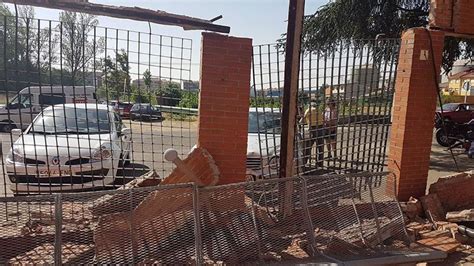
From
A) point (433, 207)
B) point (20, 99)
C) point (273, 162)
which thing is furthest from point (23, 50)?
point (433, 207)

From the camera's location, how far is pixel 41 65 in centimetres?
481

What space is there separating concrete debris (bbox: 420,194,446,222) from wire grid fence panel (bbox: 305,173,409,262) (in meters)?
0.65

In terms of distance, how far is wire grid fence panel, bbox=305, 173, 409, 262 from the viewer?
4625mm

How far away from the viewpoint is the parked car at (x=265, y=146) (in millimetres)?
5709

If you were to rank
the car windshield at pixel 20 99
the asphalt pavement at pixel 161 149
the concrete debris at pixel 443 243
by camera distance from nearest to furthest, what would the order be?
the car windshield at pixel 20 99
the concrete debris at pixel 443 243
the asphalt pavement at pixel 161 149

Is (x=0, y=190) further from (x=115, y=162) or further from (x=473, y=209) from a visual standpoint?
(x=473, y=209)

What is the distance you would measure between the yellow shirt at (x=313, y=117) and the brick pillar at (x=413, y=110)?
115cm

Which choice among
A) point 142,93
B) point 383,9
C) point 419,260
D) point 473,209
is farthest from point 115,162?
point 383,9

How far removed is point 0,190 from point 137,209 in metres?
4.36

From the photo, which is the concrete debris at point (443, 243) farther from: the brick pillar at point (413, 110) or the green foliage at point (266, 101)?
the green foliage at point (266, 101)


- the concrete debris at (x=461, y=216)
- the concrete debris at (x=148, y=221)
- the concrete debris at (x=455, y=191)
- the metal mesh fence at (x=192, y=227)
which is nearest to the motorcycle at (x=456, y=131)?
the concrete debris at (x=455, y=191)

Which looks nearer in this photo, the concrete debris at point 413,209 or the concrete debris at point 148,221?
the concrete debris at point 148,221

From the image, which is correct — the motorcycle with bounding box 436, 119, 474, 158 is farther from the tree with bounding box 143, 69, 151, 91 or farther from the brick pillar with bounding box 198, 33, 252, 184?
the tree with bounding box 143, 69, 151, 91

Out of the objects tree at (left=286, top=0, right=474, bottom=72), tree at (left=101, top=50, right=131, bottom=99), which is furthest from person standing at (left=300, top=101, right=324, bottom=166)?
tree at (left=286, top=0, right=474, bottom=72)
